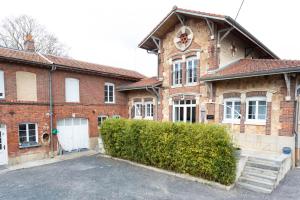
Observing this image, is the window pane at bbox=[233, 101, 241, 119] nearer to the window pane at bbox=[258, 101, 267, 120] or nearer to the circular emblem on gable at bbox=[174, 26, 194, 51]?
the window pane at bbox=[258, 101, 267, 120]

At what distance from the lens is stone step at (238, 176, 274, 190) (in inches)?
221

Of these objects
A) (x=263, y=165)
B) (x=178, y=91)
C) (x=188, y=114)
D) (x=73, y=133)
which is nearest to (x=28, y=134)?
(x=73, y=133)

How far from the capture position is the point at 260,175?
603cm

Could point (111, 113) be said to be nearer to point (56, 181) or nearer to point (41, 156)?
point (41, 156)

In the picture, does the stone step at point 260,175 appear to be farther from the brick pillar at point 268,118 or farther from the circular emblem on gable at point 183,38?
the circular emblem on gable at point 183,38

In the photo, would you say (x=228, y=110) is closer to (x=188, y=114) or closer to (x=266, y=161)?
(x=188, y=114)

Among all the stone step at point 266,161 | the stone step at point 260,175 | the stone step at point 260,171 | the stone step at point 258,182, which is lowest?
the stone step at point 258,182

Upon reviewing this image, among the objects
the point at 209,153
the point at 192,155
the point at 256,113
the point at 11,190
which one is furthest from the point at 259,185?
the point at 11,190

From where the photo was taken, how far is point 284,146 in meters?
7.56

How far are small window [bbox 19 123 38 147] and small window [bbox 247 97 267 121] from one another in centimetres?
1143

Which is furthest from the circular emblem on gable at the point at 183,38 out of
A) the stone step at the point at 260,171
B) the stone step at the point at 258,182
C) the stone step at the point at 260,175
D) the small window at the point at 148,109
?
the stone step at the point at 258,182

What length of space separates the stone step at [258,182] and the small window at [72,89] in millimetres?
10308

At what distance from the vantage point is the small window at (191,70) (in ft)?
35.4

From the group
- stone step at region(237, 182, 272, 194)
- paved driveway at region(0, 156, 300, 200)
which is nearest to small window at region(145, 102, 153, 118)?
paved driveway at region(0, 156, 300, 200)
